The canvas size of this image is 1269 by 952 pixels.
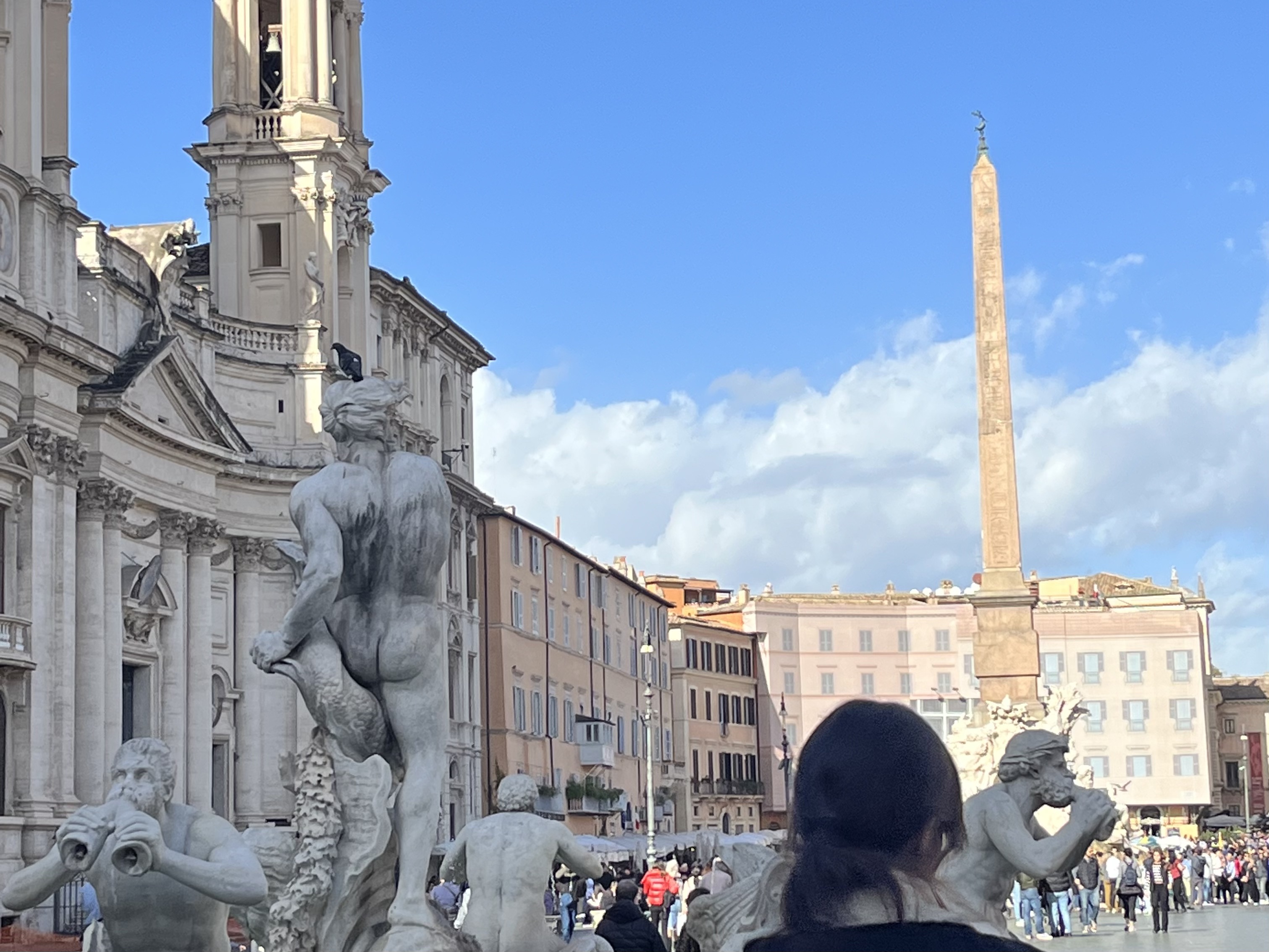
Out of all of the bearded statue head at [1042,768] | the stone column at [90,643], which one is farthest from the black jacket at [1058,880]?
the stone column at [90,643]

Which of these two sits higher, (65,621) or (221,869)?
(65,621)

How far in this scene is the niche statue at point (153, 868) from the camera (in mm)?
5559

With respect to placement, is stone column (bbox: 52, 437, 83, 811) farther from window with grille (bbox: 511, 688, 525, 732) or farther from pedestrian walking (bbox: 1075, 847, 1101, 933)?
window with grille (bbox: 511, 688, 525, 732)

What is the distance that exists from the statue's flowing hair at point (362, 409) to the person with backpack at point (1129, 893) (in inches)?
925

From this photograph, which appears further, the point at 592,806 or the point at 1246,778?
the point at 1246,778

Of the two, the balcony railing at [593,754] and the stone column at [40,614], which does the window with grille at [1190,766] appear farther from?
the stone column at [40,614]

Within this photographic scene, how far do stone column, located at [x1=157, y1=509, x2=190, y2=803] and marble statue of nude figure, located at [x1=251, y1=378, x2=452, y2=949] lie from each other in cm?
3126

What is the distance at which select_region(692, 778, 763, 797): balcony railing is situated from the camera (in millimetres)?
81312

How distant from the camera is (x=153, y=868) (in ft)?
18.5

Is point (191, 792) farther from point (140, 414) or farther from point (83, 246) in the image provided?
point (83, 246)

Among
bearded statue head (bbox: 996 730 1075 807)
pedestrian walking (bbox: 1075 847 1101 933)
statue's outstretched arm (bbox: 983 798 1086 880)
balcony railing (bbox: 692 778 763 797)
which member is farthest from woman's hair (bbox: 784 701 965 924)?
balcony railing (bbox: 692 778 763 797)

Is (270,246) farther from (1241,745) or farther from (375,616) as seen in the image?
(1241,745)

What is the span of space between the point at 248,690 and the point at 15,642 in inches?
448

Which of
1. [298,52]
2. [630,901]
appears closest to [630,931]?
[630,901]
